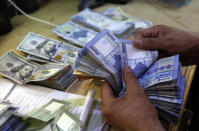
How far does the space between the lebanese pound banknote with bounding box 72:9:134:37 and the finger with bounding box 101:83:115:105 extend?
43 centimetres

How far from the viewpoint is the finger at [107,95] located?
528 millimetres

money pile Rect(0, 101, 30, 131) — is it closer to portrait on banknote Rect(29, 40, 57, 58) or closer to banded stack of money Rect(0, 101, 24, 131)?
banded stack of money Rect(0, 101, 24, 131)

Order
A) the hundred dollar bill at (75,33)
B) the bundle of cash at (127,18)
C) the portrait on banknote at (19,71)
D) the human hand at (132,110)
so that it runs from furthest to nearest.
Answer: the bundle of cash at (127,18), the hundred dollar bill at (75,33), the portrait on banknote at (19,71), the human hand at (132,110)

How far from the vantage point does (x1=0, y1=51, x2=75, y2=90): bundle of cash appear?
667 mm

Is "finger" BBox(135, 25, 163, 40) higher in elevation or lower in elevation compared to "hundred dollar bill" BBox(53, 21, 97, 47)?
higher

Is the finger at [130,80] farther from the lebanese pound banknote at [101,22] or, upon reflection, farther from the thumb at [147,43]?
the lebanese pound banknote at [101,22]

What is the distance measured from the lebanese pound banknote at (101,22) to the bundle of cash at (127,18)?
0.12 ft

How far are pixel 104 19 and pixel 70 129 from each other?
28.2 inches

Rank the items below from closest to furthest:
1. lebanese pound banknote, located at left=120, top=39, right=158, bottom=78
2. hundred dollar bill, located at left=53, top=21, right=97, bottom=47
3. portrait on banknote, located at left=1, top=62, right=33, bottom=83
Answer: lebanese pound banknote, located at left=120, top=39, right=158, bottom=78 < portrait on banknote, located at left=1, top=62, right=33, bottom=83 < hundred dollar bill, located at left=53, top=21, right=97, bottom=47

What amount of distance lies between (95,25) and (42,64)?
38 cm

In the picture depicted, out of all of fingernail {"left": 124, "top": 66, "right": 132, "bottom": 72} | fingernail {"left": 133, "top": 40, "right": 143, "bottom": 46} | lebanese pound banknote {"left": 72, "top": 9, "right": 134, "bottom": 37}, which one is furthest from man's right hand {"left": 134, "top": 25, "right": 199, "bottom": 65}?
lebanese pound banknote {"left": 72, "top": 9, "right": 134, "bottom": 37}

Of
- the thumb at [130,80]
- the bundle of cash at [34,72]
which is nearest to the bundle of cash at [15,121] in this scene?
the bundle of cash at [34,72]

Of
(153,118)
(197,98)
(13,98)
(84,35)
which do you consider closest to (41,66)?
(13,98)

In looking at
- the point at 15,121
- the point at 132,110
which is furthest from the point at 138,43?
the point at 15,121
